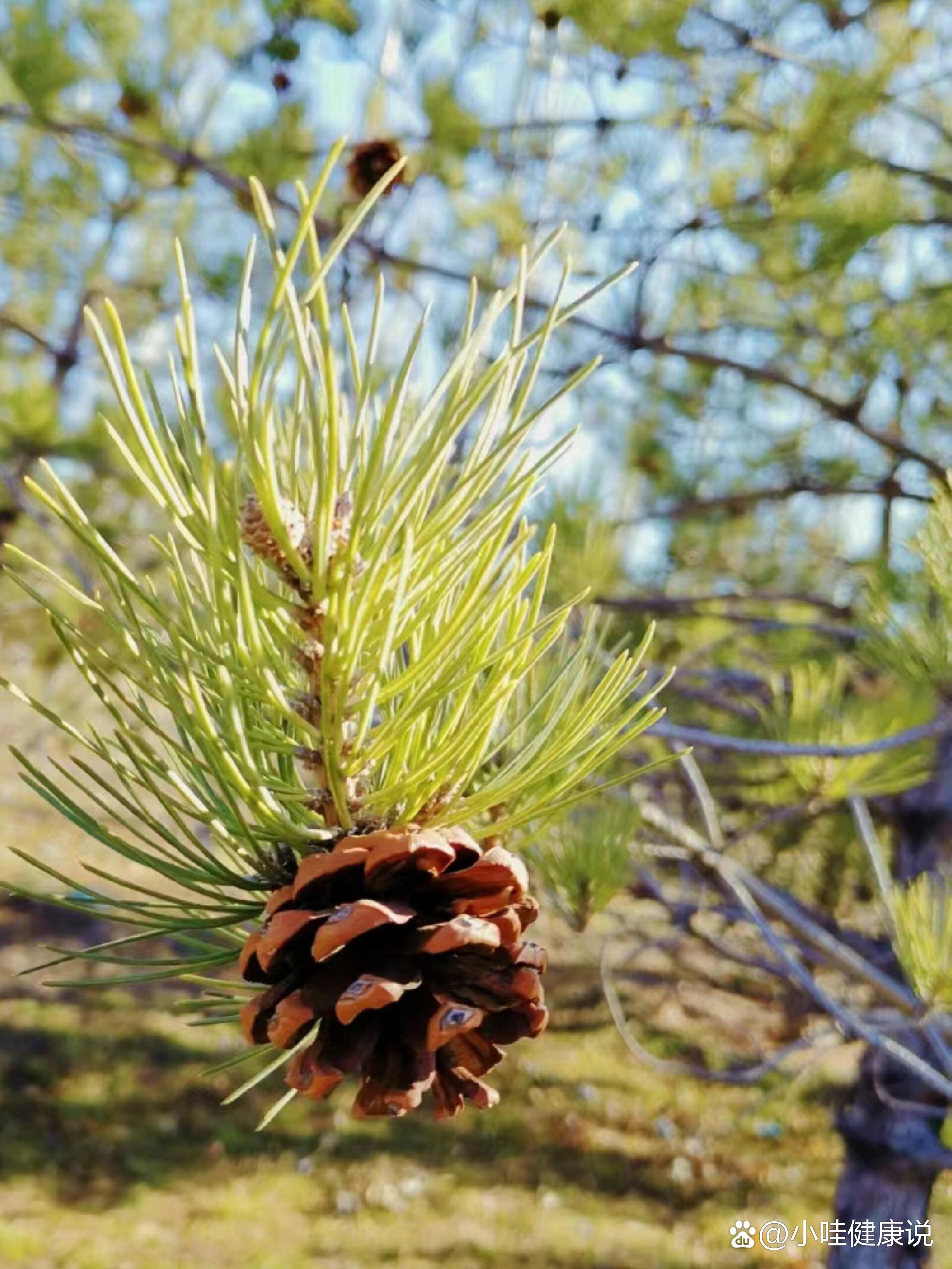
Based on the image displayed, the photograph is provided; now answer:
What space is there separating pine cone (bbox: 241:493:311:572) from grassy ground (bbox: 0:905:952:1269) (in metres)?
1.83

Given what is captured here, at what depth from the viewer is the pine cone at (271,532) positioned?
353 millimetres

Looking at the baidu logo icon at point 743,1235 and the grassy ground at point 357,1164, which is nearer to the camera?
the grassy ground at point 357,1164

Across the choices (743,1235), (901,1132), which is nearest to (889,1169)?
(901,1132)

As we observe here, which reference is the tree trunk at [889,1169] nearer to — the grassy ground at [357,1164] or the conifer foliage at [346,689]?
the grassy ground at [357,1164]

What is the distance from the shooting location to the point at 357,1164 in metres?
2.42

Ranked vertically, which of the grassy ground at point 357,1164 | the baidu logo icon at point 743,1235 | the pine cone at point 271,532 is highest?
the pine cone at point 271,532

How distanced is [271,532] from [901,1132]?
177 centimetres

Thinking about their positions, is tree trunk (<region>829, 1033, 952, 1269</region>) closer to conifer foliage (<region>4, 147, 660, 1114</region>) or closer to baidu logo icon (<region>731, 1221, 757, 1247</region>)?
baidu logo icon (<region>731, 1221, 757, 1247</region>)

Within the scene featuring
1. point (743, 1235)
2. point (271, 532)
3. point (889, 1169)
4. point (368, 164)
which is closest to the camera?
point (271, 532)

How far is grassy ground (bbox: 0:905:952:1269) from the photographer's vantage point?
2.08 meters

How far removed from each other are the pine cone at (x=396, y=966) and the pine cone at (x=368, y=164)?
0.72 meters

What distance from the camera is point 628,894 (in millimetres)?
1331

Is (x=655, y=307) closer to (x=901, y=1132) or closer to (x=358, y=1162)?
(x=901, y=1132)

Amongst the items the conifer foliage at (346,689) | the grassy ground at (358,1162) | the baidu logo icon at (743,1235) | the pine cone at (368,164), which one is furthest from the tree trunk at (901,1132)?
the conifer foliage at (346,689)
